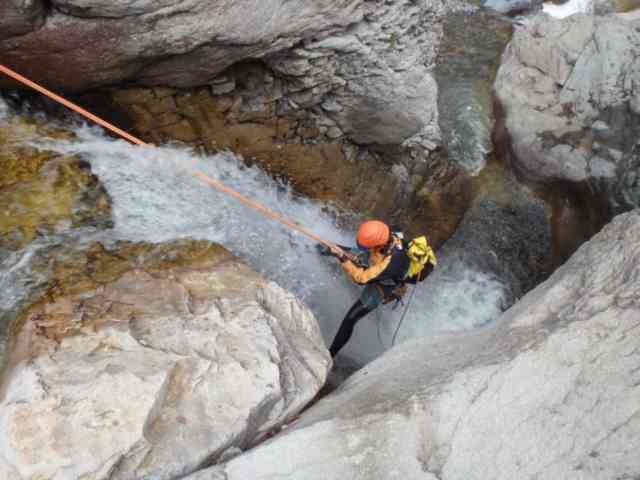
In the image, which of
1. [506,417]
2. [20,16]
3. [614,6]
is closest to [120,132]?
[20,16]

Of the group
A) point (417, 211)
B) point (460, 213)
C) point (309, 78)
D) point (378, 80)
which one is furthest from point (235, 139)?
point (460, 213)

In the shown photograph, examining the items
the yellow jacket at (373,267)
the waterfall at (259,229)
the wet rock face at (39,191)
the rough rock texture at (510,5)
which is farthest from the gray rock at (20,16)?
the rough rock texture at (510,5)

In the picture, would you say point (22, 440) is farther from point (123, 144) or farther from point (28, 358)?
point (123, 144)

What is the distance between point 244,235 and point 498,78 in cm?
541

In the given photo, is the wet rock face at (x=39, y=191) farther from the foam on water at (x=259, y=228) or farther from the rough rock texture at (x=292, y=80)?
the rough rock texture at (x=292, y=80)

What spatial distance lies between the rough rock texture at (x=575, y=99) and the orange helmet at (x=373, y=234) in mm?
3830

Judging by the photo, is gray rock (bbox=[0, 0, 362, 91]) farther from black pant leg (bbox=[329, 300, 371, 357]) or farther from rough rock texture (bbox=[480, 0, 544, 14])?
rough rock texture (bbox=[480, 0, 544, 14])

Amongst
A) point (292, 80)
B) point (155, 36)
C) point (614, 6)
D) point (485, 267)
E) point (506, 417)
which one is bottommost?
point (485, 267)

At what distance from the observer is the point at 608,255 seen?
473cm

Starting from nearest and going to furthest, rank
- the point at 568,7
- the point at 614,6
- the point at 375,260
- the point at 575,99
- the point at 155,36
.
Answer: the point at 155,36, the point at 375,260, the point at 575,99, the point at 614,6, the point at 568,7

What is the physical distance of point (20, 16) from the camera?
182 inches

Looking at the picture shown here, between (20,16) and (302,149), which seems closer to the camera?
(20,16)

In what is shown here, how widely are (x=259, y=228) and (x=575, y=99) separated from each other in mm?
5117

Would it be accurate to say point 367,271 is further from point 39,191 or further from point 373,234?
point 39,191
